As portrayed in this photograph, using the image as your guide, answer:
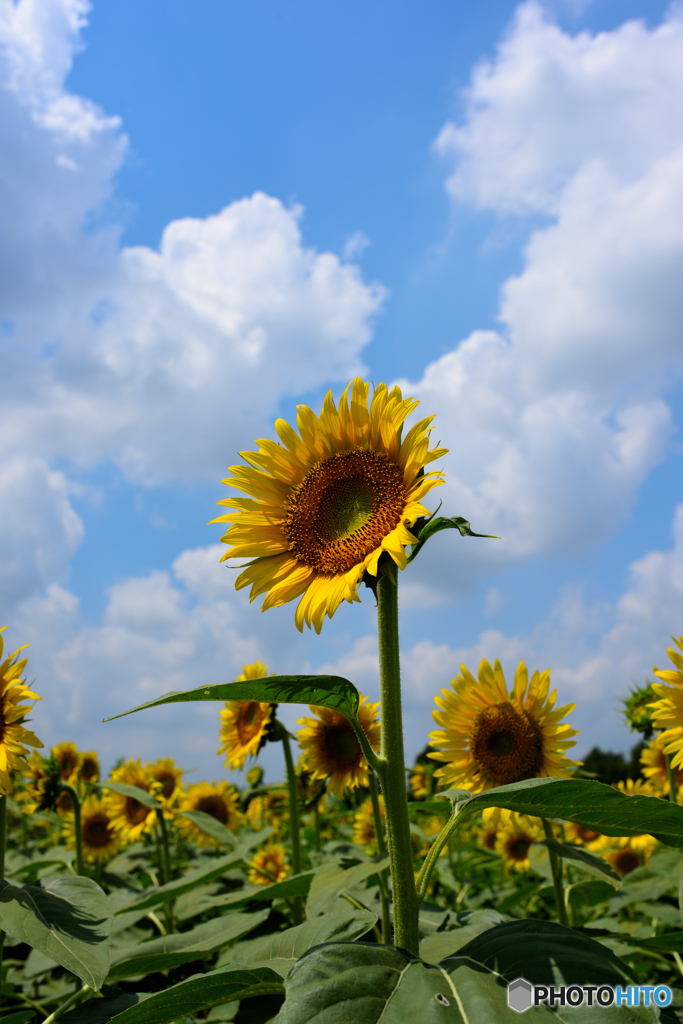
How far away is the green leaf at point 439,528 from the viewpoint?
1.55 m

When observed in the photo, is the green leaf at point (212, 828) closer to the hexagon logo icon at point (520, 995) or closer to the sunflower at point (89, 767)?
the hexagon logo icon at point (520, 995)

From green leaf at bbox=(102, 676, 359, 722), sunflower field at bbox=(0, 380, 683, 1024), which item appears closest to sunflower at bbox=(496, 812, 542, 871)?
sunflower field at bbox=(0, 380, 683, 1024)

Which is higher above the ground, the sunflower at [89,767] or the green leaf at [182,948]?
the sunflower at [89,767]

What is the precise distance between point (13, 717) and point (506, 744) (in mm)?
2136

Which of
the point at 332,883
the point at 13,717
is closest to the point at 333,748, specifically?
the point at 332,883

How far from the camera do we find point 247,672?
14.3 ft

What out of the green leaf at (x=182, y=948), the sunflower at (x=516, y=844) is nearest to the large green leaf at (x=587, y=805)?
the green leaf at (x=182, y=948)

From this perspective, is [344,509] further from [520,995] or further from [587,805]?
[520,995]

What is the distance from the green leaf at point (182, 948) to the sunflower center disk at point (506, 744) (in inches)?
47.4

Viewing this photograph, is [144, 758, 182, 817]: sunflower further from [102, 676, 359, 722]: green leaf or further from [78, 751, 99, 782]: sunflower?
[102, 676, 359, 722]: green leaf

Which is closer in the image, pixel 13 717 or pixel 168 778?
pixel 13 717

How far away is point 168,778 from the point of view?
20.2 feet

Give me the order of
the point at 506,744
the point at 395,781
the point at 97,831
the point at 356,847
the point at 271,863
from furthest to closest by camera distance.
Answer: the point at 97,831 < the point at 271,863 < the point at 356,847 < the point at 506,744 < the point at 395,781

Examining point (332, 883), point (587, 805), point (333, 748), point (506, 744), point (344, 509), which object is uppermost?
point (344, 509)
